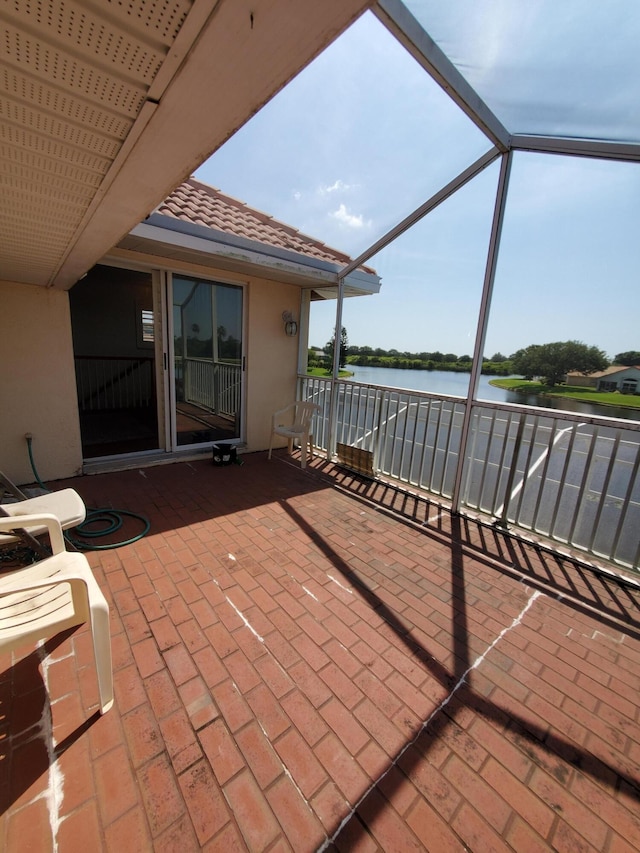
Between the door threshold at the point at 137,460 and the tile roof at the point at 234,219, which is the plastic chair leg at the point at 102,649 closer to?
the door threshold at the point at 137,460

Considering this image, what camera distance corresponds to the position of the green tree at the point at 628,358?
2627 mm

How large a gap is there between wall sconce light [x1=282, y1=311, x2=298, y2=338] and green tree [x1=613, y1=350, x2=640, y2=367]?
12.3 ft

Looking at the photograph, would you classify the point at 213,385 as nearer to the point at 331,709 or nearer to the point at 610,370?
the point at 331,709

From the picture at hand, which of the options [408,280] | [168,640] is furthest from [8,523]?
[408,280]

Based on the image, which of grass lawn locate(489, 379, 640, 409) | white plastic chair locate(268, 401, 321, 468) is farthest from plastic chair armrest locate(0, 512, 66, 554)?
grass lawn locate(489, 379, 640, 409)

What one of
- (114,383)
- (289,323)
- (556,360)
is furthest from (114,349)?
(556,360)

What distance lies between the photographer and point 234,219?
13.6ft

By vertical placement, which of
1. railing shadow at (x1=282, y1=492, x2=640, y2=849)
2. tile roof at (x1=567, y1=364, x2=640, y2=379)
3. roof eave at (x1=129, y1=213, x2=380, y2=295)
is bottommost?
railing shadow at (x1=282, y1=492, x2=640, y2=849)

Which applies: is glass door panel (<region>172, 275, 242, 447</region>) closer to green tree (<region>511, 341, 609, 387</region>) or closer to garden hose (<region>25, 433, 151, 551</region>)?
garden hose (<region>25, 433, 151, 551</region>)

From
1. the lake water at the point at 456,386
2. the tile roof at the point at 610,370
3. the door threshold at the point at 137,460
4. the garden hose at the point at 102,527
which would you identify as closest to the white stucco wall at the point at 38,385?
the door threshold at the point at 137,460

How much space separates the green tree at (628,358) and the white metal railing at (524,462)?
1.94 ft

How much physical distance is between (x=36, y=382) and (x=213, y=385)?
247 cm

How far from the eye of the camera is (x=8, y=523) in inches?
61.8

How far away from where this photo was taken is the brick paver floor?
3.71 feet
